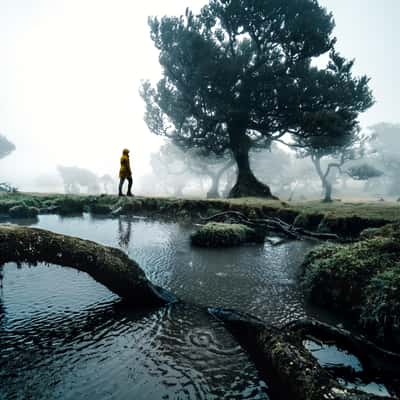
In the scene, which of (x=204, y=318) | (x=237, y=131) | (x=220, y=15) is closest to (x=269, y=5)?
(x=220, y=15)

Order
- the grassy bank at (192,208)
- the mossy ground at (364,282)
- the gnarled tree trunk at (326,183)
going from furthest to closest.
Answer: the gnarled tree trunk at (326,183), the grassy bank at (192,208), the mossy ground at (364,282)

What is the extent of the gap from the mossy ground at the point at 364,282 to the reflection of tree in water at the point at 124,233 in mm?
A: 6030

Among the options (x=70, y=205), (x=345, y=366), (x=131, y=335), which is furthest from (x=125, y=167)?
(x=345, y=366)

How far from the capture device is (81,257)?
4.16 metres

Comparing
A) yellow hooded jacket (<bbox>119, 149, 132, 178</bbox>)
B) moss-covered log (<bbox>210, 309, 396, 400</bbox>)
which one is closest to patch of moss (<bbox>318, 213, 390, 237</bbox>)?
moss-covered log (<bbox>210, 309, 396, 400</bbox>)

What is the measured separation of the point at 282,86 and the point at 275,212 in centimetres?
1406

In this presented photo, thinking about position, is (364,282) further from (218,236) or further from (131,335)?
(218,236)

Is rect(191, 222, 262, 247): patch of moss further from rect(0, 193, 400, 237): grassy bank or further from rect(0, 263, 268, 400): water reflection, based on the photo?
rect(0, 263, 268, 400): water reflection

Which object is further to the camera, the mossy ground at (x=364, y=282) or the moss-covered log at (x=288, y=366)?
the mossy ground at (x=364, y=282)

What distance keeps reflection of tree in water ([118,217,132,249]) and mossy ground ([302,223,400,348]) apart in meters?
6.03

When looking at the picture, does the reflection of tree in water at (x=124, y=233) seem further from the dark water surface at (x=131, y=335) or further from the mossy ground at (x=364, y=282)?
the mossy ground at (x=364, y=282)

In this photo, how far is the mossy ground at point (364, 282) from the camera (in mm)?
3572

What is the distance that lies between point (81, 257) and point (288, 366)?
10.5 feet

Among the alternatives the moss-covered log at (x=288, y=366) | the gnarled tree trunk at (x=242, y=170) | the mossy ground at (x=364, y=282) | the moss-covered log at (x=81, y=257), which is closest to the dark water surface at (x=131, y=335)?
the moss-covered log at (x=288, y=366)
